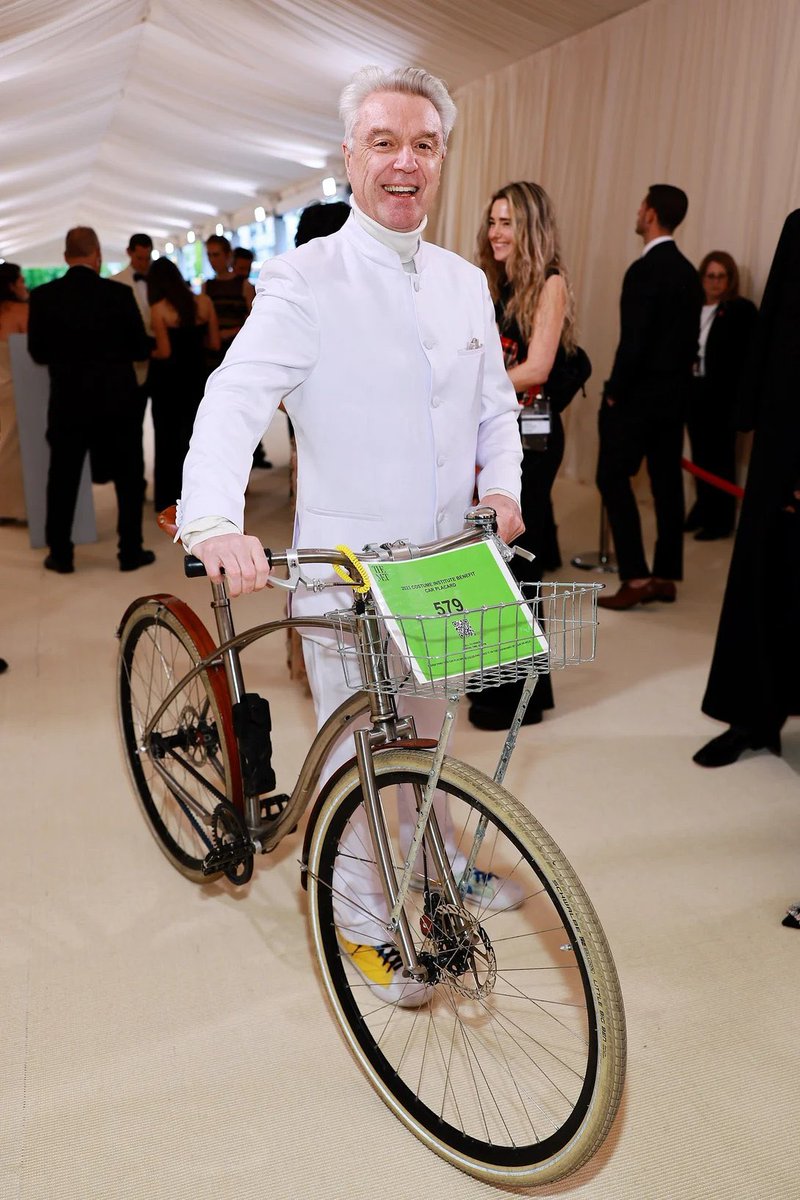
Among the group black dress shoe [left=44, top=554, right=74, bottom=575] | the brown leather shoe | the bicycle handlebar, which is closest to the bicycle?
the bicycle handlebar

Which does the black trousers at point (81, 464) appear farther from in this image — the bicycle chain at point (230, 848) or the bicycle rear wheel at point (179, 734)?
the bicycle chain at point (230, 848)

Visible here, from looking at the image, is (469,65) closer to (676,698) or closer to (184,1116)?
(676,698)

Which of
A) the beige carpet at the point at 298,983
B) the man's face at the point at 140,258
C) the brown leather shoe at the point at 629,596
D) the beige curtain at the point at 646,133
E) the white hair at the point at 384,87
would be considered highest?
the beige curtain at the point at 646,133

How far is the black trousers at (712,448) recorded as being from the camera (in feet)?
19.5

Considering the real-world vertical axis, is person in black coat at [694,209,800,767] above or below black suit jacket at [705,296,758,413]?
below

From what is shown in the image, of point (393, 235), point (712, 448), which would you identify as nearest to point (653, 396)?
point (712, 448)

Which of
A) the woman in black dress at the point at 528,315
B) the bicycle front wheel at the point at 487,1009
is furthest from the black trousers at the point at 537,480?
the bicycle front wheel at the point at 487,1009

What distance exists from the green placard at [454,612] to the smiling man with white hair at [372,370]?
273 millimetres

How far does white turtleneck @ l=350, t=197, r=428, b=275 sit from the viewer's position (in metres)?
1.73

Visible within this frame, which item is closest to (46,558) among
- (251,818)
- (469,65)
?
(251,818)

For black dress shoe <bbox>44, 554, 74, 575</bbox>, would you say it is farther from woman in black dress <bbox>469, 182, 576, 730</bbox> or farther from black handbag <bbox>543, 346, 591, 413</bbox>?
black handbag <bbox>543, 346, 591, 413</bbox>

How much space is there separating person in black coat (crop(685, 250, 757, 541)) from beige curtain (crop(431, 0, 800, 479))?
290 mm

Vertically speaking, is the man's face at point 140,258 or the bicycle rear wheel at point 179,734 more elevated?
the man's face at point 140,258

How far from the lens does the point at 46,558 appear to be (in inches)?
221
